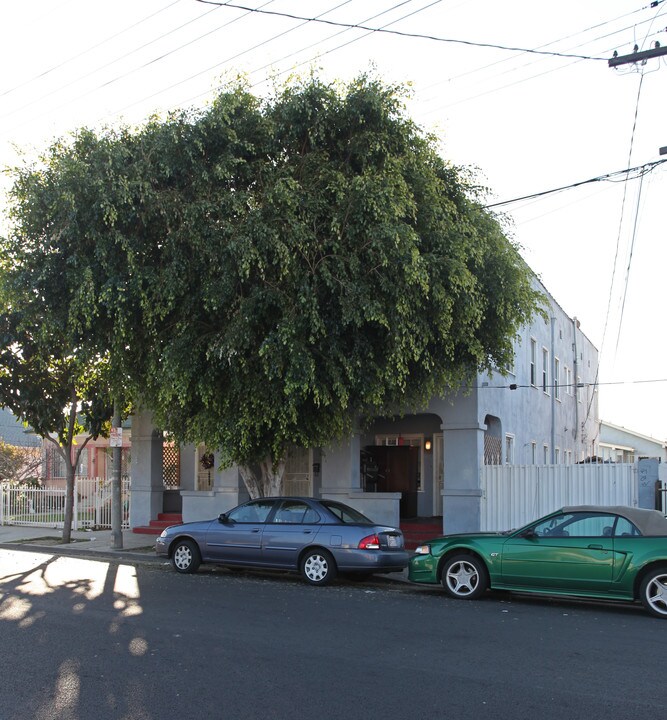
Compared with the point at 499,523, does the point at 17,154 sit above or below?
above

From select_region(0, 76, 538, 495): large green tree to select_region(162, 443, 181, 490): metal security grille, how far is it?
841 centimetres

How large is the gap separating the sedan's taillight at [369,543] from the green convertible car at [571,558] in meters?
1.08

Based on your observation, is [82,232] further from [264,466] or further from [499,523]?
[499,523]

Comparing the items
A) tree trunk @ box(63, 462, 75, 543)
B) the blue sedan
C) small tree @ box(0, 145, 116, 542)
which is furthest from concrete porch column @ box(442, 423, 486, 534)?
tree trunk @ box(63, 462, 75, 543)

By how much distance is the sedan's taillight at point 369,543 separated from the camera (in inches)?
491

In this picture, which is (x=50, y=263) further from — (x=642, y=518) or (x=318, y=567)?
(x=642, y=518)

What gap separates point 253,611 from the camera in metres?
10.0

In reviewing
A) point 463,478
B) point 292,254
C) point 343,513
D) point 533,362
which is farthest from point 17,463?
point 292,254

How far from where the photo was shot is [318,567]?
12672 mm

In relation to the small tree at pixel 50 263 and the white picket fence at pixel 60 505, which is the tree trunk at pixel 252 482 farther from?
the white picket fence at pixel 60 505

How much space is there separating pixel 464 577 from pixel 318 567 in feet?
8.14

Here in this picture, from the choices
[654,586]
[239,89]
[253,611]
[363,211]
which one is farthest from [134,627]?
[239,89]

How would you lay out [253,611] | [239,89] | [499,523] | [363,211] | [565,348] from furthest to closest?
[565,348]
[499,523]
[239,89]
[363,211]
[253,611]

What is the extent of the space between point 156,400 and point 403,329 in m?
5.44
